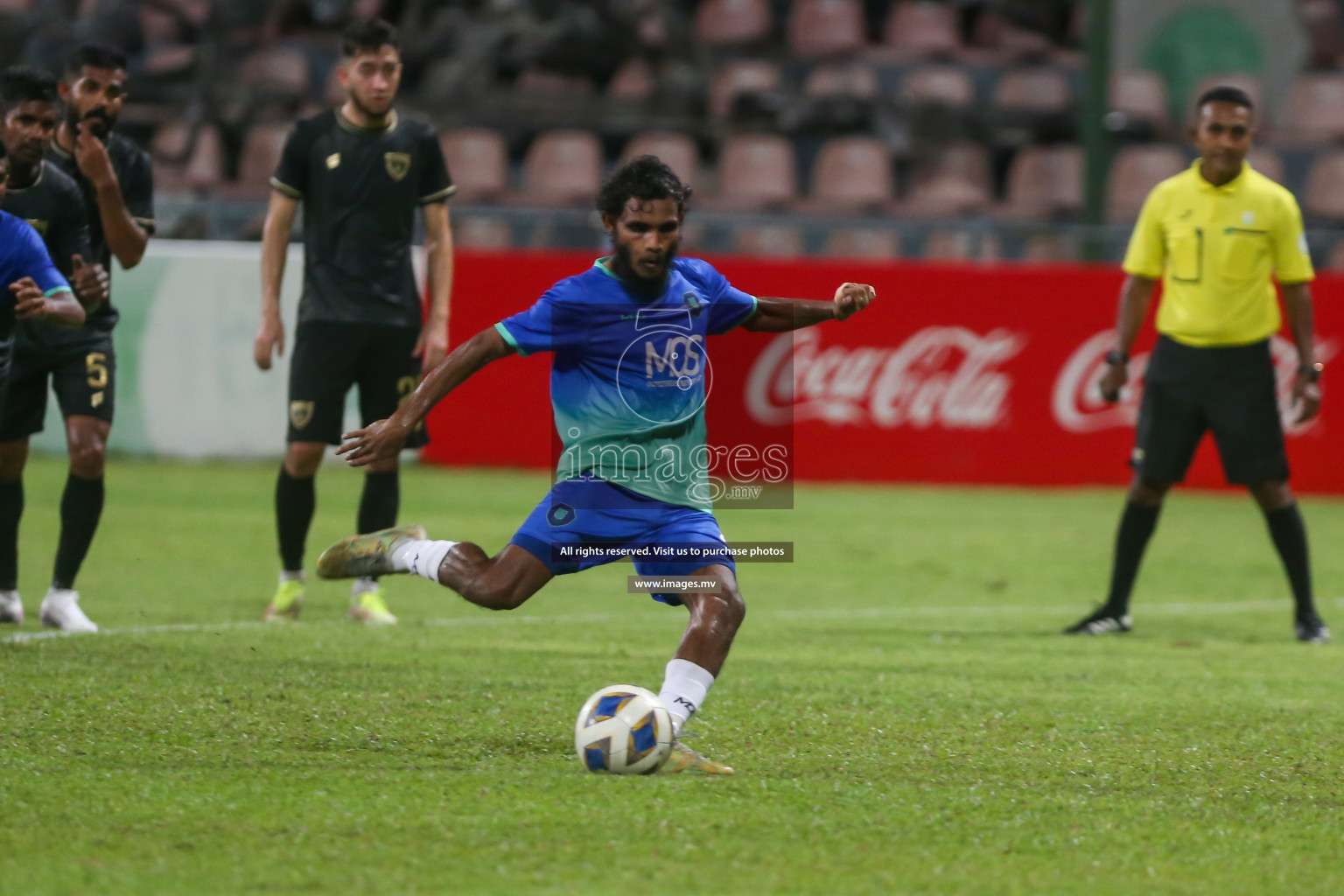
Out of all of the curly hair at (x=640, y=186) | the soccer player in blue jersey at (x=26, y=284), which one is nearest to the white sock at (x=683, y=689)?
the curly hair at (x=640, y=186)

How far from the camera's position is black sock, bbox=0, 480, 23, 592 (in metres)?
7.19

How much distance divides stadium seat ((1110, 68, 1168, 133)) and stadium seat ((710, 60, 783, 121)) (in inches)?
147

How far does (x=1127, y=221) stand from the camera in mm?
17078

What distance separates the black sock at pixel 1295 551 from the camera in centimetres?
802

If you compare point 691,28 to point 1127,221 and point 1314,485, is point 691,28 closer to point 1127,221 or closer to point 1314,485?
point 1127,221

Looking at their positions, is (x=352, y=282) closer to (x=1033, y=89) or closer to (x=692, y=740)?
(x=692, y=740)

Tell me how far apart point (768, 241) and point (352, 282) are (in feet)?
21.7

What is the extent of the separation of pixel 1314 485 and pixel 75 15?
13596mm

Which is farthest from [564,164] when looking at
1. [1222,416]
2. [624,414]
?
[624,414]

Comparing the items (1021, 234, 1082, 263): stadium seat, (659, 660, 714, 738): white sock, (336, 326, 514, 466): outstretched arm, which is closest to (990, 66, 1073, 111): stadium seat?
(1021, 234, 1082, 263): stadium seat

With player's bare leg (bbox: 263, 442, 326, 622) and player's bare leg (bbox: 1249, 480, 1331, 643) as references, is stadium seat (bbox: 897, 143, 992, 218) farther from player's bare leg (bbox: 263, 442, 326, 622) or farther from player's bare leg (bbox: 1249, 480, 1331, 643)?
player's bare leg (bbox: 263, 442, 326, 622)

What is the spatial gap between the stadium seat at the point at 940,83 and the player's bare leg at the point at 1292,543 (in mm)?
10935

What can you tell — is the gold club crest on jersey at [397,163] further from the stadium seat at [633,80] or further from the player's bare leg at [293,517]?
the stadium seat at [633,80]

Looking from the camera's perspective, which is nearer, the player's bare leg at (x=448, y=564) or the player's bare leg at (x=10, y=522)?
the player's bare leg at (x=448, y=564)
